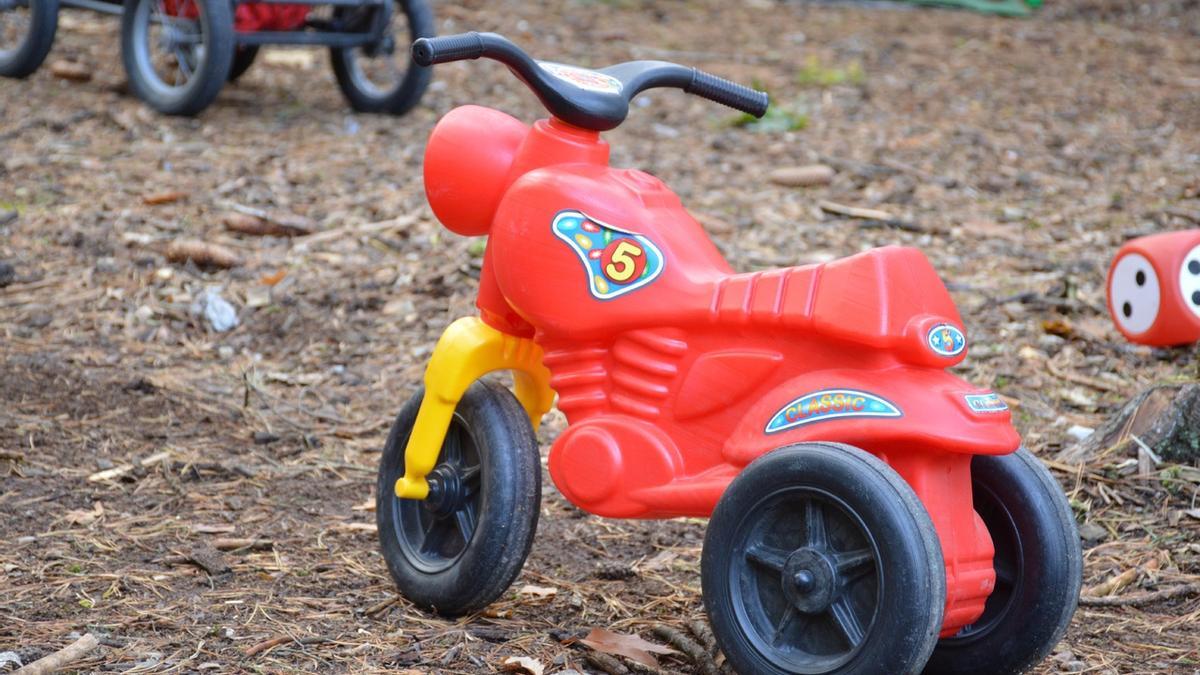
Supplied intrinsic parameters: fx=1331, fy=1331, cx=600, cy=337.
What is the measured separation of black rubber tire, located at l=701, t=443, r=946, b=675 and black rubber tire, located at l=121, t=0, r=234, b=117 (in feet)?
15.3

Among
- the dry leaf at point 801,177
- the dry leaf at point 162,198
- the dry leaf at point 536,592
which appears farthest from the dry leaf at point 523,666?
the dry leaf at point 801,177

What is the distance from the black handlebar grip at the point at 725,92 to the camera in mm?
2758

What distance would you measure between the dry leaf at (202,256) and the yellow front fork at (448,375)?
2387 millimetres

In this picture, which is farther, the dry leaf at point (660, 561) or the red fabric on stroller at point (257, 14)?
the red fabric on stroller at point (257, 14)

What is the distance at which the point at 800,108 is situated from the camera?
723 centimetres

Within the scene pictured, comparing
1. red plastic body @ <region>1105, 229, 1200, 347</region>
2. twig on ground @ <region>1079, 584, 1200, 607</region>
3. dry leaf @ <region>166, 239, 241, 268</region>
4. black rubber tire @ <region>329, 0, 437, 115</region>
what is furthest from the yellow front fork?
black rubber tire @ <region>329, 0, 437, 115</region>

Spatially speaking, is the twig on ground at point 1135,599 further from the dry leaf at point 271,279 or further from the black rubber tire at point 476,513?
the dry leaf at point 271,279

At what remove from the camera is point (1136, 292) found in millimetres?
3869

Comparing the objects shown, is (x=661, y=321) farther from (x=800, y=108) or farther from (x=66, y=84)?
(x=66, y=84)

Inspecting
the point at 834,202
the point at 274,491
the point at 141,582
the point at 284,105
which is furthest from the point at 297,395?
the point at 284,105

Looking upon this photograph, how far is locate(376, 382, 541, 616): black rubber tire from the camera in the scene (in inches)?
102

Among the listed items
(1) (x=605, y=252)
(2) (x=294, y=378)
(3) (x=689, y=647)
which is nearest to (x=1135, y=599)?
(3) (x=689, y=647)

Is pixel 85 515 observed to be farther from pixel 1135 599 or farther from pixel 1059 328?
pixel 1059 328

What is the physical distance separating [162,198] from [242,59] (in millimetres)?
1974
